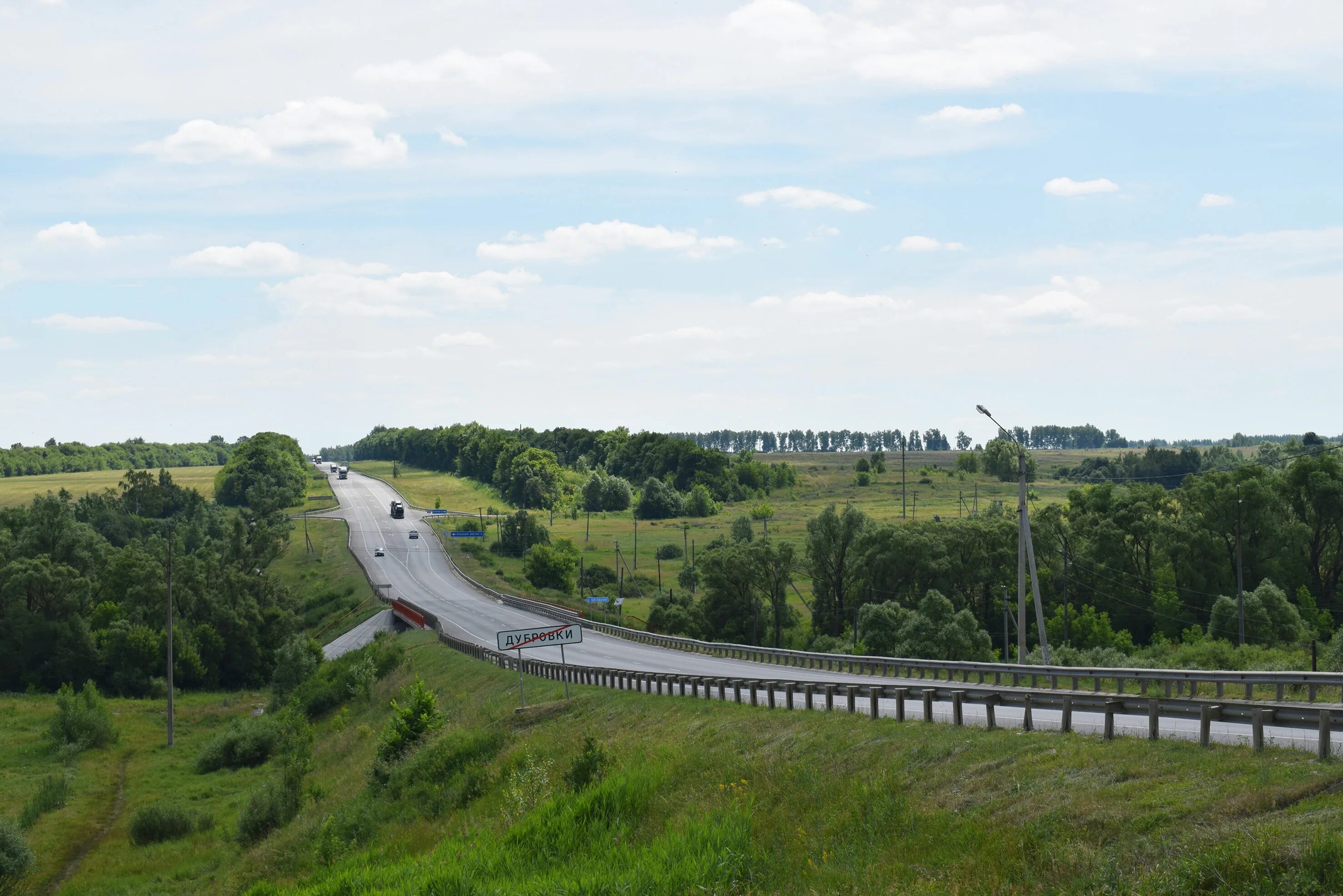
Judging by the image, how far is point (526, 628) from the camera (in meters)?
61.0

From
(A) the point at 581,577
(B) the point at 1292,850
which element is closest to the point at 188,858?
(B) the point at 1292,850

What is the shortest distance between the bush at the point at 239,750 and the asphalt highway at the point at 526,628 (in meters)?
11.8

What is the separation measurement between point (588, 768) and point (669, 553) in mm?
115322

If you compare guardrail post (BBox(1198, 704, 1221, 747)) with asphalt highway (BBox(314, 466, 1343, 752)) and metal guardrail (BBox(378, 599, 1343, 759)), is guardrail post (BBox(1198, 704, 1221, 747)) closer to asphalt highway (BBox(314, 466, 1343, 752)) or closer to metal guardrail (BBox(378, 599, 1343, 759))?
metal guardrail (BBox(378, 599, 1343, 759))

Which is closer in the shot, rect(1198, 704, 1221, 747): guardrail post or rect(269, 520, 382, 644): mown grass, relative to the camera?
rect(1198, 704, 1221, 747): guardrail post

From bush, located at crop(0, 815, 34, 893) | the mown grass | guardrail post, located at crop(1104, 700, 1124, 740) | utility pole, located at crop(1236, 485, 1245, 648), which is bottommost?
bush, located at crop(0, 815, 34, 893)

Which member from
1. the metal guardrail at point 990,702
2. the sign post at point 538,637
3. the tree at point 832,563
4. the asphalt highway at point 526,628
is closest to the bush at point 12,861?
the metal guardrail at point 990,702

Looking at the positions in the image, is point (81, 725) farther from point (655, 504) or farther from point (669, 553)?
point (655, 504)

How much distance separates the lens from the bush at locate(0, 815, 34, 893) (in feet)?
123

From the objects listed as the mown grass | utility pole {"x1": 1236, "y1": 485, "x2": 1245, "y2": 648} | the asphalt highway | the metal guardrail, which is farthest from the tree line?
utility pole {"x1": 1236, "y1": 485, "x2": 1245, "y2": 648}

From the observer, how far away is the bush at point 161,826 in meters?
43.4

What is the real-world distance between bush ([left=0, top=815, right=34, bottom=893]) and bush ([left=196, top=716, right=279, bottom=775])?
52.1ft

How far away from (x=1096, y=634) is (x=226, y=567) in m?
67.4

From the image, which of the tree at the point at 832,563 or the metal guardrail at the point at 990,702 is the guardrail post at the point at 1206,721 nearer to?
the metal guardrail at the point at 990,702
